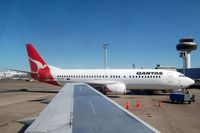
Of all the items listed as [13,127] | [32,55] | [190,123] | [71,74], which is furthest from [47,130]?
[32,55]

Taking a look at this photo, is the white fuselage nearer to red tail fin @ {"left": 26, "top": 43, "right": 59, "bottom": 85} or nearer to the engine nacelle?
red tail fin @ {"left": 26, "top": 43, "right": 59, "bottom": 85}

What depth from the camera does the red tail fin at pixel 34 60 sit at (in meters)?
36.4

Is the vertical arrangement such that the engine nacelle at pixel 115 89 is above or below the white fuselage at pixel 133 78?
below

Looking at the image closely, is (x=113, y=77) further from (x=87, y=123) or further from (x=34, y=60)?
(x=87, y=123)

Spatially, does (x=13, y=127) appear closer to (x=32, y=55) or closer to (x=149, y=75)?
(x=149, y=75)

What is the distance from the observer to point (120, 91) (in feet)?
101

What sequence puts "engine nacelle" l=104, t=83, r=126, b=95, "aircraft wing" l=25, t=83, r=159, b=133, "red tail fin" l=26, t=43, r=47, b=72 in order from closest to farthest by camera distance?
"aircraft wing" l=25, t=83, r=159, b=133
"engine nacelle" l=104, t=83, r=126, b=95
"red tail fin" l=26, t=43, r=47, b=72

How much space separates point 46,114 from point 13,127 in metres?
7.33

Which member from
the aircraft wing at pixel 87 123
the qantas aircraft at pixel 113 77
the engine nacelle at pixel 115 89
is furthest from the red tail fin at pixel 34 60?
the aircraft wing at pixel 87 123

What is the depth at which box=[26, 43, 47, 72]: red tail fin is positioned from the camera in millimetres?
36406

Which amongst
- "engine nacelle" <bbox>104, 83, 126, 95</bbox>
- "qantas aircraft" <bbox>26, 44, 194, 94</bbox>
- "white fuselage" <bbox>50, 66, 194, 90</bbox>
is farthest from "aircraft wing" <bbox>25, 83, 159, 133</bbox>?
"white fuselage" <bbox>50, 66, 194, 90</bbox>

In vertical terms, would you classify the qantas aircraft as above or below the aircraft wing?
above

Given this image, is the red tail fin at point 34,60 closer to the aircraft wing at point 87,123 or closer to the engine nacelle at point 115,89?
the engine nacelle at point 115,89

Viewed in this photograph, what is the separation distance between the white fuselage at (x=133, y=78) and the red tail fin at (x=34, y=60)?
2323mm
